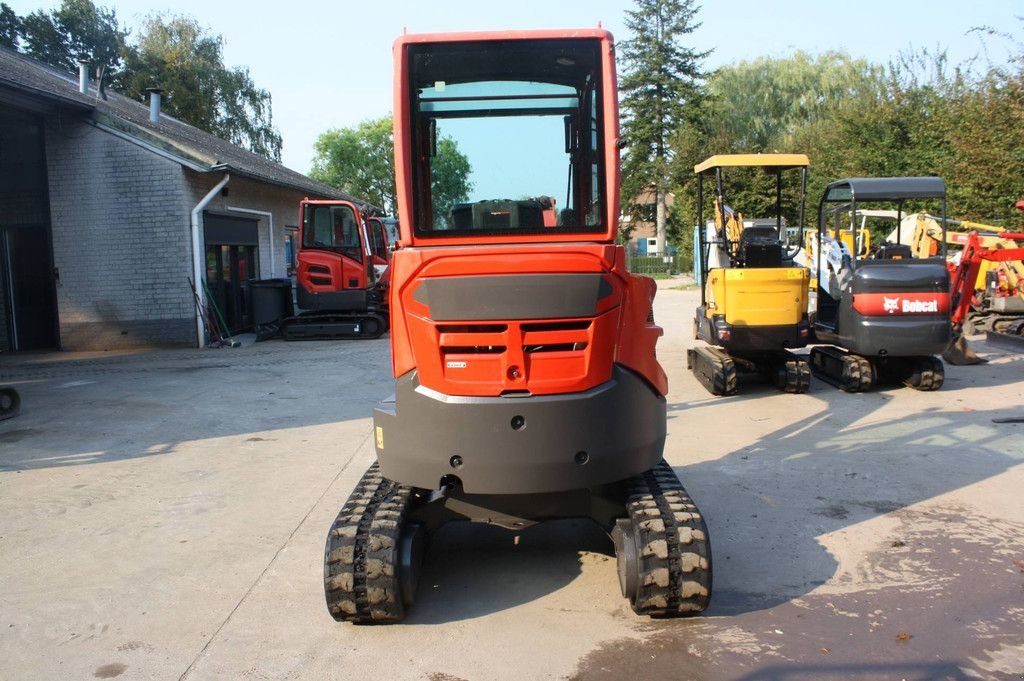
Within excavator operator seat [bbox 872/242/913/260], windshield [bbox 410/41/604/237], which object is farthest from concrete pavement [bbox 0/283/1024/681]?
excavator operator seat [bbox 872/242/913/260]

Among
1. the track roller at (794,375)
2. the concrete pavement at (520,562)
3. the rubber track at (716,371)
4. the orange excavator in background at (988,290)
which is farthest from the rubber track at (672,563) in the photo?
the orange excavator in background at (988,290)

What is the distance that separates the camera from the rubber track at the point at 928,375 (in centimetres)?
1031

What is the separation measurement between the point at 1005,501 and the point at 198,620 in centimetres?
534

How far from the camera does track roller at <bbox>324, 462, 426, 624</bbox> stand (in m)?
4.15

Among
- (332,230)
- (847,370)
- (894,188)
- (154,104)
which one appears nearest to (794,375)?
(847,370)

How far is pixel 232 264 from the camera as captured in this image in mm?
19125

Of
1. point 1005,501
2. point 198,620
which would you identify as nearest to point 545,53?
point 198,620

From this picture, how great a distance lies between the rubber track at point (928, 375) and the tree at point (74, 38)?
4229 centimetres

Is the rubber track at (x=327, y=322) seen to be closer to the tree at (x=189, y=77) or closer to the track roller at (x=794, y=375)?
the track roller at (x=794, y=375)

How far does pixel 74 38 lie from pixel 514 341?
47.8 m

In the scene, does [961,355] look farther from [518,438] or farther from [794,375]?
[518,438]

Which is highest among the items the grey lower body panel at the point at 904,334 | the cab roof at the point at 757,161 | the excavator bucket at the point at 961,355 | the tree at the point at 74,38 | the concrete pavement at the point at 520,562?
the tree at the point at 74,38

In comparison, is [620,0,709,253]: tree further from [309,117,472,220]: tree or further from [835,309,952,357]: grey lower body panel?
[835,309,952,357]: grey lower body panel

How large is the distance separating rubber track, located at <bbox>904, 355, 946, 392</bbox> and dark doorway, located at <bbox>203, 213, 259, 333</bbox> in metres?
13.1
